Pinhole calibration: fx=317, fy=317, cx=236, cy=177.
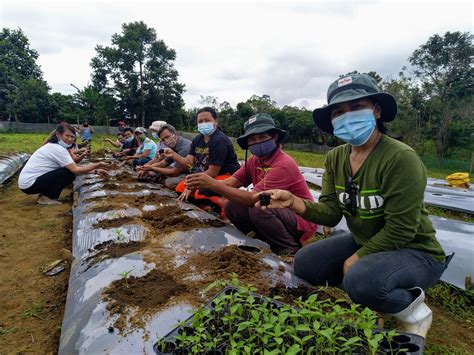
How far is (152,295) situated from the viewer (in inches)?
65.1

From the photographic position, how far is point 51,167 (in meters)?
4.59

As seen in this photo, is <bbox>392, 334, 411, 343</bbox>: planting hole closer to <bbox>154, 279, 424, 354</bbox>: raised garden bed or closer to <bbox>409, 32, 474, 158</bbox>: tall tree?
<bbox>154, 279, 424, 354</bbox>: raised garden bed

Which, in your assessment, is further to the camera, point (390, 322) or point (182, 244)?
point (182, 244)

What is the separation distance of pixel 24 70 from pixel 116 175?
3736 cm

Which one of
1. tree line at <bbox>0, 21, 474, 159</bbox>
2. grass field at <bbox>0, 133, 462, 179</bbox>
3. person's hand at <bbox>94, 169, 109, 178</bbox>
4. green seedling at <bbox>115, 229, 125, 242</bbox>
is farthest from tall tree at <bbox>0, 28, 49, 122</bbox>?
green seedling at <bbox>115, 229, 125, 242</bbox>

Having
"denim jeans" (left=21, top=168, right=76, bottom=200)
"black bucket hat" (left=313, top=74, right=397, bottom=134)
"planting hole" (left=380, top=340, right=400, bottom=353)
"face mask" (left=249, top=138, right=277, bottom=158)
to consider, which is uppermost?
"black bucket hat" (left=313, top=74, right=397, bottom=134)

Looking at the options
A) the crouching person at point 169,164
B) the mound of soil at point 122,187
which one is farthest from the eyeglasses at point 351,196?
the mound of soil at point 122,187

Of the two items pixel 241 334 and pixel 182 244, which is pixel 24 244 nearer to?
pixel 182 244

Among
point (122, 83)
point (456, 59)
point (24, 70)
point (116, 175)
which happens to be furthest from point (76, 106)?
point (456, 59)

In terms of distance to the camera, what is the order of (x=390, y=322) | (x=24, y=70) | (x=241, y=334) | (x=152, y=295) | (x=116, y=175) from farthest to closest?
(x=24, y=70)
(x=116, y=175)
(x=390, y=322)
(x=152, y=295)
(x=241, y=334)

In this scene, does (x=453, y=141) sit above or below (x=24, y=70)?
below

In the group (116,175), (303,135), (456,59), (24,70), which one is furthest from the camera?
(24,70)

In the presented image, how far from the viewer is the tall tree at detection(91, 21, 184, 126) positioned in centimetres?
2903

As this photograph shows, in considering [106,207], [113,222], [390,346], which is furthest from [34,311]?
[390,346]
